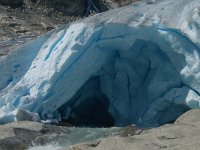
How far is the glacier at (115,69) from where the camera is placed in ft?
22.7

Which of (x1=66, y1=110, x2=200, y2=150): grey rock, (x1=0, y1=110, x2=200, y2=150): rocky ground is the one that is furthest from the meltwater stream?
(x1=66, y1=110, x2=200, y2=150): grey rock

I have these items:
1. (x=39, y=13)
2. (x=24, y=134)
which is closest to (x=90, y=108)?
(x=24, y=134)

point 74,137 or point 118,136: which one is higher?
point 118,136

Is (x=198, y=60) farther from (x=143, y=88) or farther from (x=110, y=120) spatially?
(x=110, y=120)

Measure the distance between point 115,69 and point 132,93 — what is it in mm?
413

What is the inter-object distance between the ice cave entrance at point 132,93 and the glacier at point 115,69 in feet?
0.04

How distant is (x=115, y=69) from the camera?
7.79 m

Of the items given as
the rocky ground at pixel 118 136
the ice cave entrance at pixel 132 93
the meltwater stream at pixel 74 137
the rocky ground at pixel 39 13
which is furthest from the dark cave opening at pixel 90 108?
the rocky ground at pixel 39 13

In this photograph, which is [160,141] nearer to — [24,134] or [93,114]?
[24,134]

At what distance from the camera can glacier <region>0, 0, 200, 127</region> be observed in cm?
→ 691

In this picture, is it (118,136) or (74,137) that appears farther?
(74,137)

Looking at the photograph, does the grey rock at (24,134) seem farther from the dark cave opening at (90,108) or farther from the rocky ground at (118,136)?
the dark cave opening at (90,108)

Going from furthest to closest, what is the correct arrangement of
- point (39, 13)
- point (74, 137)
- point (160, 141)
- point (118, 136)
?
point (39, 13) < point (74, 137) < point (118, 136) < point (160, 141)

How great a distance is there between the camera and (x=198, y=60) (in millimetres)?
6695
